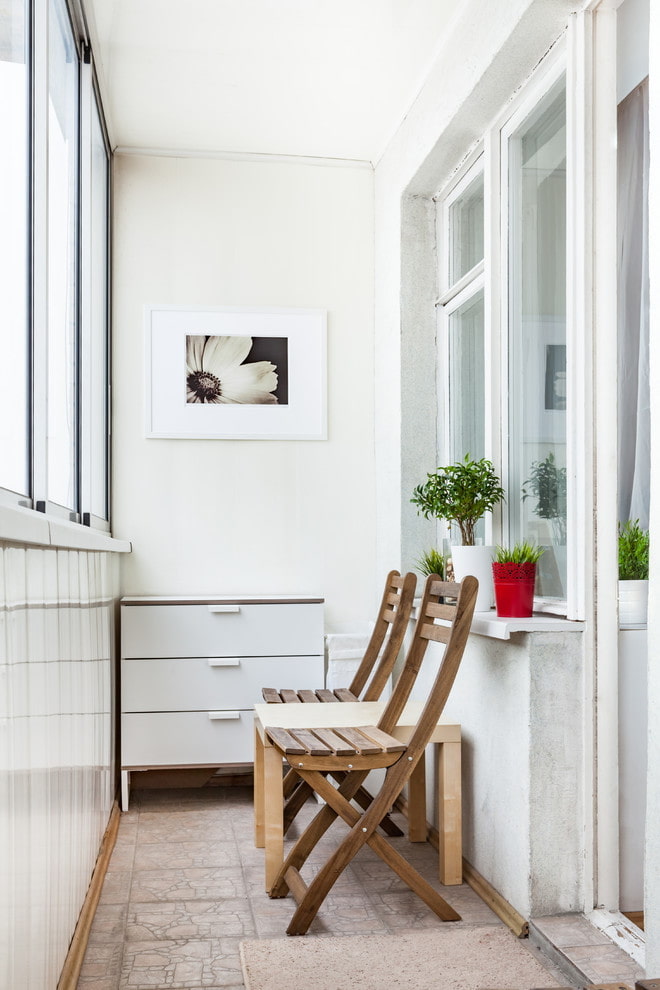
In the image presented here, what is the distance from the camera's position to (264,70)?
3.71 m

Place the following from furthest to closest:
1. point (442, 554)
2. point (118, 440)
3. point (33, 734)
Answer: point (118, 440)
point (442, 554)
point (33, 734)

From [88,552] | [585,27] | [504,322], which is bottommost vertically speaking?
[88,552]

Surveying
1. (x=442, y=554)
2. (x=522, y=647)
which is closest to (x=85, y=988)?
(x=522, y=647)

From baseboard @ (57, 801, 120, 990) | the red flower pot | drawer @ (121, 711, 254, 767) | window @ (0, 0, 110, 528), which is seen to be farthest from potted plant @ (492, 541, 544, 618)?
drawer @ (121, 711, 254, 767)

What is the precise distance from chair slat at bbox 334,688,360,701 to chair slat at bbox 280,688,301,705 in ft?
0.49

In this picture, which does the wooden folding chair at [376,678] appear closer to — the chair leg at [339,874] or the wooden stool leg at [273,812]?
the wooden stool leg at [273,812]

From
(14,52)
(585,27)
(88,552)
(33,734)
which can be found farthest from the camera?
(88,552)

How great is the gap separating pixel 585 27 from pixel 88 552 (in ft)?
6.41

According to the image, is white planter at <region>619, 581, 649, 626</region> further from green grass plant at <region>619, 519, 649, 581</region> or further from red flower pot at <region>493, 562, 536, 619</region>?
A: red flower pot at <region>493, 562, 536, 619</region>

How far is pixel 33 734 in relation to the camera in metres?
1.70

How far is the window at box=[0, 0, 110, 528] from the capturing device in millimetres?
2219

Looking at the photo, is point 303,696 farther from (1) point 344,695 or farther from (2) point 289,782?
(2) point 289,782

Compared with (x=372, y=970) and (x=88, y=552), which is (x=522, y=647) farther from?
(x=88, y=552)

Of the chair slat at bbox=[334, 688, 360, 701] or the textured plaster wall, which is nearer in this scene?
the textured plaster wall
